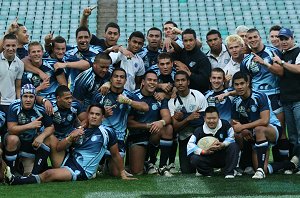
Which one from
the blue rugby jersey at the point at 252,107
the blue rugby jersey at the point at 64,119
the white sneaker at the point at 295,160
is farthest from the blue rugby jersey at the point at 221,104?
the blue rugby jersey at the point at 64,119

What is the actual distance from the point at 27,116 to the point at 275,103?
9.71ft

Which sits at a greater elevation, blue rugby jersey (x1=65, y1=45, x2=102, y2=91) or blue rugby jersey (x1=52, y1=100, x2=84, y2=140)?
blue rugby jersey (x1=65, y1=45, x2=102, y2=91)

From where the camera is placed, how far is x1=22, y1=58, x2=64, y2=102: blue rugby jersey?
8.21m

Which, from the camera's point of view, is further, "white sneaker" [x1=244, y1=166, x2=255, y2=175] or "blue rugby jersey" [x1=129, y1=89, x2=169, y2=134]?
"blue rugby jersey" [x1=129, y1=89, x2=169, y2=134]

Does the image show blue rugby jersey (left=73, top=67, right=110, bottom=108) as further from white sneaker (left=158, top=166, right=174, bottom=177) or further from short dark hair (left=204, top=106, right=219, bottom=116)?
short dark hair (left=204, top=106, right=219, bottom=116)

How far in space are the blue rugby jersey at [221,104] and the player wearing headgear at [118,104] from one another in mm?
809

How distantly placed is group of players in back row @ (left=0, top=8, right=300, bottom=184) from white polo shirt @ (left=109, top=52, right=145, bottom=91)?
13mm

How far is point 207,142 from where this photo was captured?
780 cm

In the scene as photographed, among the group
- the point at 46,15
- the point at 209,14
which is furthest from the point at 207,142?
the point at 46,15

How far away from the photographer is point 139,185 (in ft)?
23.5

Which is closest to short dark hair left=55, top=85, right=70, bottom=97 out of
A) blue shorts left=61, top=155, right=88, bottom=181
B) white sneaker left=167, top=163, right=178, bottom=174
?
blue shorts left=61, top=155, right=88, bottom=181

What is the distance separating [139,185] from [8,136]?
1.58m

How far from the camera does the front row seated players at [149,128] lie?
825 centimetres

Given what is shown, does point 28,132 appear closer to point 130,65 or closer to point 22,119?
point 22,119
